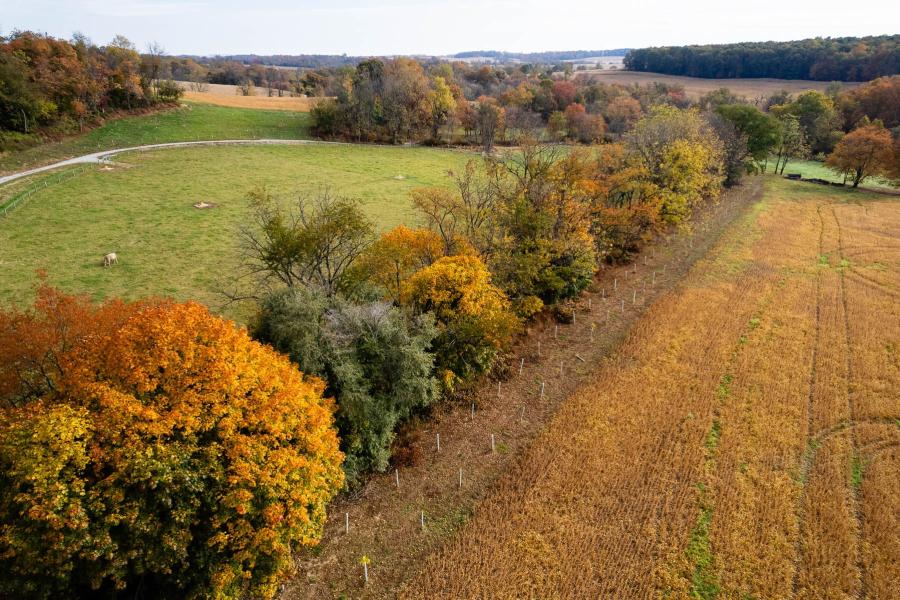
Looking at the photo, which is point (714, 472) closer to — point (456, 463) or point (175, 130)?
point (456, 463)

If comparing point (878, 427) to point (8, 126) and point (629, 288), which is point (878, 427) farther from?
point (8, 126)

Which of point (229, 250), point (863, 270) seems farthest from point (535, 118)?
point (229, 250)

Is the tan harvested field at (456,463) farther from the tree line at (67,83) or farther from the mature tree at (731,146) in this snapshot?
the tree line at (67,83)

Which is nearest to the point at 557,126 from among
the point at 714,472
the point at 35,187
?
the point at 35,187

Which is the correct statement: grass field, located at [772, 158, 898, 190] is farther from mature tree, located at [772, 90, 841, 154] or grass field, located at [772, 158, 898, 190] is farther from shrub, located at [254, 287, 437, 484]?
shrub, located at [254, 287, 437, 484]

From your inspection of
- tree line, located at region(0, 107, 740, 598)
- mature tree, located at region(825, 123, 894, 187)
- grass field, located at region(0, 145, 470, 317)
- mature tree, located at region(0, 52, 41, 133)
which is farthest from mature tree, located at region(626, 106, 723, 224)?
mature tree, located at region(0, 52, 41, 133)
